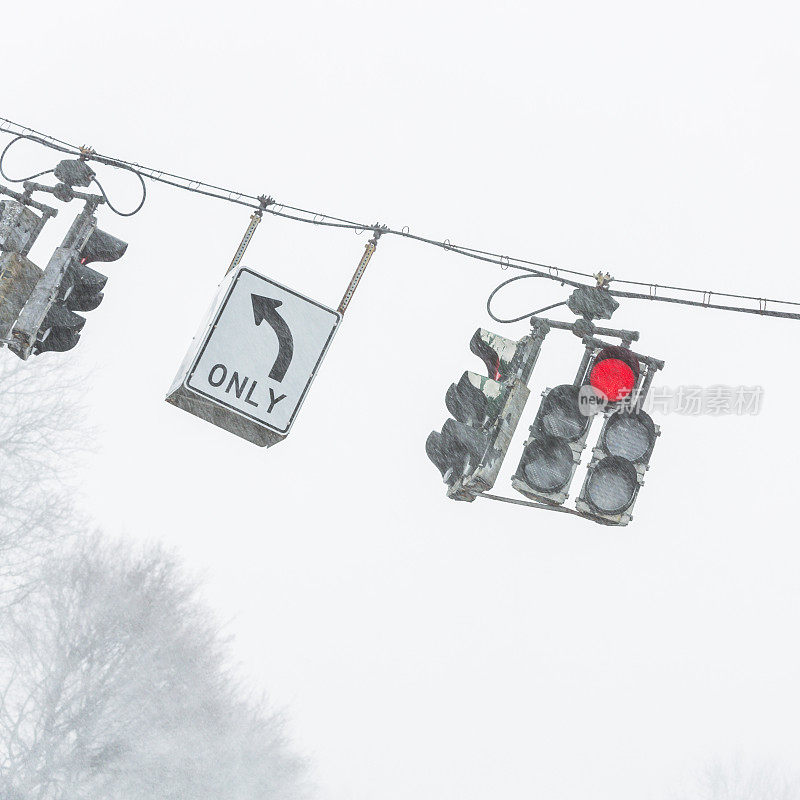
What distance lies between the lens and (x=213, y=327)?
674 cm

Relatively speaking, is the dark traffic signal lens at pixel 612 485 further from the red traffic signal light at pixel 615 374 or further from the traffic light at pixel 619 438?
the red traffic signal light at pixel 615 374

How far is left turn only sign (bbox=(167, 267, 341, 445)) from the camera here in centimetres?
663

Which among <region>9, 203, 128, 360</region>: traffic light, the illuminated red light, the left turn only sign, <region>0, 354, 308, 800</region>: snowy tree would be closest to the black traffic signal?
the illuminated red light

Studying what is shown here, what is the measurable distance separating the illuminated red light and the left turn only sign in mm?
1975

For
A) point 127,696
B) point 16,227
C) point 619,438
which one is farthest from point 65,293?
point 127,696

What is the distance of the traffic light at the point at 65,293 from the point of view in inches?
267

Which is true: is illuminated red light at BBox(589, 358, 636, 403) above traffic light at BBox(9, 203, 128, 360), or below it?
above

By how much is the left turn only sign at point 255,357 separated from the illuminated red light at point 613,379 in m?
1.98

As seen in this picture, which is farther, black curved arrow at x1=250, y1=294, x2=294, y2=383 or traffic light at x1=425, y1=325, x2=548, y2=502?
black curved arrow at x1=250, y1=294, x2=294, y2=383

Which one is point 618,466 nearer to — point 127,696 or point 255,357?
point 255,357

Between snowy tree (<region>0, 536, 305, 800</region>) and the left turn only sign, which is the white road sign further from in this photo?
snowy tree (<region>0, 536, 305, 800</region>)

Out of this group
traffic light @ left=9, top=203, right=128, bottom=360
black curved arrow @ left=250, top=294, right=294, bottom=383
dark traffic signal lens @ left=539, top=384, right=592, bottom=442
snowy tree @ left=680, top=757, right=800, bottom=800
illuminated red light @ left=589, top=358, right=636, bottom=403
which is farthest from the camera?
snowy tree @ left=680, top=757, right=800, bottom=800

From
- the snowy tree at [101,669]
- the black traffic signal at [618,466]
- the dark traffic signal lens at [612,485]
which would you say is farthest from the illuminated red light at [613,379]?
the snowy tree at [101,669]

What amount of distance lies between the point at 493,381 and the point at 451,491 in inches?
27.8
